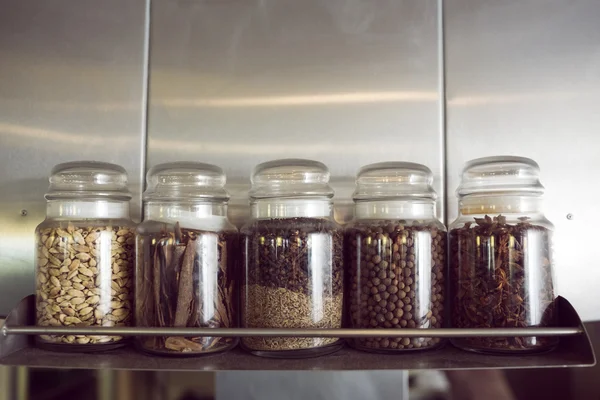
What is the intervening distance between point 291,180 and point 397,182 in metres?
0.17

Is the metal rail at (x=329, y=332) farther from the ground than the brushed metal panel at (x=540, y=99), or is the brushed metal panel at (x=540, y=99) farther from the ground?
the brushed metal panel at (x=540, y=99)

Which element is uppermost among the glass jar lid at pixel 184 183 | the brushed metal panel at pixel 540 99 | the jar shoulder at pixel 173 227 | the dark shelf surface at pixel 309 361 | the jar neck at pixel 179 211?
the brushed metal panel at pixel 540 99

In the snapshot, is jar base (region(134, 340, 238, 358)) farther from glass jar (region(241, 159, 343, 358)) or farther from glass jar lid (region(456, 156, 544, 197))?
glass jar lid (region(456, 156, 544, 197))

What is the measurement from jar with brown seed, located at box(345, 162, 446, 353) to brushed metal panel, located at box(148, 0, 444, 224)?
105 mm

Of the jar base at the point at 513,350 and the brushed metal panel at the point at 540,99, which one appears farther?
the brushed metal panel at the point at 540,99

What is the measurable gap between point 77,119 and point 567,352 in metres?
0.89

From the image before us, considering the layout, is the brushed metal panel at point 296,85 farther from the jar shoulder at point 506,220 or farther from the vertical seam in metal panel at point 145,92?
the jar shoulder at point 506,220

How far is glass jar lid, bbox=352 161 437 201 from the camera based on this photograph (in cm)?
74

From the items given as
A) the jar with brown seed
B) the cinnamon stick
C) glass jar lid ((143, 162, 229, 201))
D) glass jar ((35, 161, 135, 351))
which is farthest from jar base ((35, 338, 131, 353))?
the jar with brown seed

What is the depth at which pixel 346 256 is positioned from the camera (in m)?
0.72

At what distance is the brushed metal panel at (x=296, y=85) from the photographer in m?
0.84

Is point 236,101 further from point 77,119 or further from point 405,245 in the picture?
point 405,245

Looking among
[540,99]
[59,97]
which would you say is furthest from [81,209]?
[540,99]

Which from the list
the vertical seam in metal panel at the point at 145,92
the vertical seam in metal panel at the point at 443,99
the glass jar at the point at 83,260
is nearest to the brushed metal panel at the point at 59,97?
the vertical seam in metal panel at the point at 145,92
